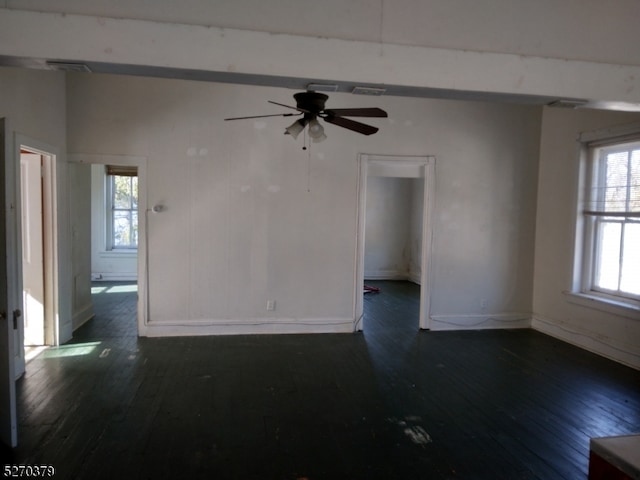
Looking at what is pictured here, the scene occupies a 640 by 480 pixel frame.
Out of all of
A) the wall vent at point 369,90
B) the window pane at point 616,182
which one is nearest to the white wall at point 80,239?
the wall vent at point 369,90

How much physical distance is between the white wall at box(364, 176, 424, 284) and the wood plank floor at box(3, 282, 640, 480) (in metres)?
4.44

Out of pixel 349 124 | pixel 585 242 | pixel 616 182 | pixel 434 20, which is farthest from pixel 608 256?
pixel 434 20

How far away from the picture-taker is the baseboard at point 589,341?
4.43 m

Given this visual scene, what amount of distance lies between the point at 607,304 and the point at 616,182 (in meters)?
1.34

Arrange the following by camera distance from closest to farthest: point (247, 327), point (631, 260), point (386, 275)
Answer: point (631, 260) < point (247, 327) < point (386, 275)

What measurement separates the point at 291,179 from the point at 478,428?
132 inches

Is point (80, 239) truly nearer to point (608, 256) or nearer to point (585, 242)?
point (585, 242)

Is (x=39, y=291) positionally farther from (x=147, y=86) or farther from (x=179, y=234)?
(x=147, y=86)

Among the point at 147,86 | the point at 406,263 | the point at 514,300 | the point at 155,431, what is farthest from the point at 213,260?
the point at 406,263

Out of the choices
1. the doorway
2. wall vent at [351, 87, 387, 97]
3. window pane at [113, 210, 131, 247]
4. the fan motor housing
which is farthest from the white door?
window pane at [113, 210, 131, 247]

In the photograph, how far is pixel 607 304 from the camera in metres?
4.67

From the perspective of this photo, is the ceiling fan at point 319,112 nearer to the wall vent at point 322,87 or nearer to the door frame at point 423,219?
the wall vent at point 322,87

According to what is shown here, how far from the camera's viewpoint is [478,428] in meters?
3.06

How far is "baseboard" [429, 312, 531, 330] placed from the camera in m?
5.64
